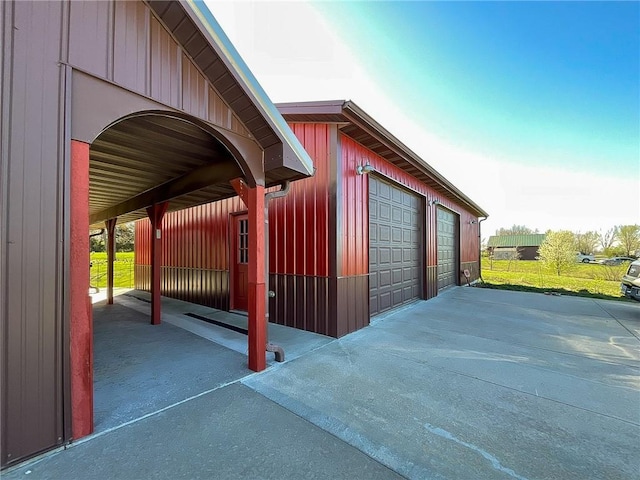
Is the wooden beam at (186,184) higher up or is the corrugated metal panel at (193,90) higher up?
the corrugated metal panel at (193,90)

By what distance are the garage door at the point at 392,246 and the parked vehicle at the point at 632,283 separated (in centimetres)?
461

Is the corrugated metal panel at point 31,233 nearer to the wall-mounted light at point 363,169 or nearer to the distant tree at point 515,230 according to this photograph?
the wall-mounted light at point 363,169

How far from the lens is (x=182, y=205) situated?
6.81m

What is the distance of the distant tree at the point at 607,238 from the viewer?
2948 cm

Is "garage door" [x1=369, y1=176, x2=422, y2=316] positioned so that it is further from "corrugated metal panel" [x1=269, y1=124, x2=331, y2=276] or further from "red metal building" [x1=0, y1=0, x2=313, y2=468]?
"red metal building" [x1=0, y1=0, x2=313, y2=468]

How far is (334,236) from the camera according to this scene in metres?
4.58

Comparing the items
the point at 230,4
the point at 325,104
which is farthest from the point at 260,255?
the point at 230,4

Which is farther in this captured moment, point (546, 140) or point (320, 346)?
point (546, 140)

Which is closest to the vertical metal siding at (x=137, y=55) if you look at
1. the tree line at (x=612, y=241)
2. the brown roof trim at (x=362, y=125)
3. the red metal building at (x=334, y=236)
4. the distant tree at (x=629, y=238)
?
the brown roof trim at (x=362, y=125)

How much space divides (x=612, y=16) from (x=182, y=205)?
33.3 ft

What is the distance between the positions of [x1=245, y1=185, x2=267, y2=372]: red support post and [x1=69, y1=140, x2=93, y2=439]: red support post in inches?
60.4

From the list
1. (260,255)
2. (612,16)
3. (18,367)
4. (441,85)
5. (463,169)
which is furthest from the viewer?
(463,169)

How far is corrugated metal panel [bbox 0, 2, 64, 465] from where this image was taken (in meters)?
1.65

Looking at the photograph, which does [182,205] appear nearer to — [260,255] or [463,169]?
[260,255]
